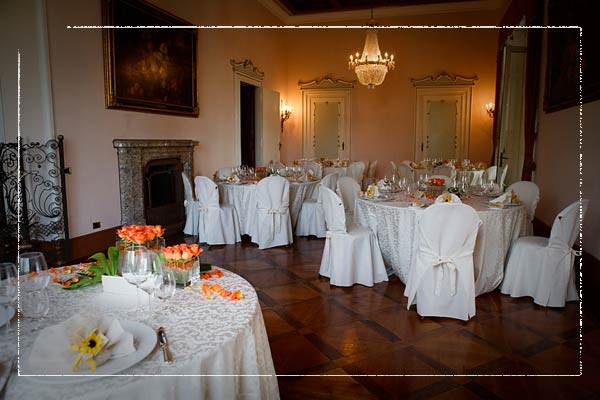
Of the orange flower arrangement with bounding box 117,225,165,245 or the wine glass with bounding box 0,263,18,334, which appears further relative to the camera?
the orange flower arrangement with bounding box 117,225,165,245

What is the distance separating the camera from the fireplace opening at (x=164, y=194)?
6.36 m

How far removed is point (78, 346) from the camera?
1.15 m

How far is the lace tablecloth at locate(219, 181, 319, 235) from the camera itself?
19.5ft

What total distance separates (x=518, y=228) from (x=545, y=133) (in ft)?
8.35

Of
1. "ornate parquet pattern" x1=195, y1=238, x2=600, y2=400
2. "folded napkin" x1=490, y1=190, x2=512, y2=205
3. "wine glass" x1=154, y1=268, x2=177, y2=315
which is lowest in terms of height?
"ornate parquet pattern" x1=195, y1=238, x2=600, y2=400

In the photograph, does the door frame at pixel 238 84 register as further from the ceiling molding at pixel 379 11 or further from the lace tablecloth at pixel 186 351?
the lace tablecloth at pixel 186 351

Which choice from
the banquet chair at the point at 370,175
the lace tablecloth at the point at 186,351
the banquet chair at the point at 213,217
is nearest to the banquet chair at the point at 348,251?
the banquet chair at the point at 213,217

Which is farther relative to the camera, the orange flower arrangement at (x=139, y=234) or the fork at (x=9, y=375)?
the orange flower arrangement at (x=139, y=234)

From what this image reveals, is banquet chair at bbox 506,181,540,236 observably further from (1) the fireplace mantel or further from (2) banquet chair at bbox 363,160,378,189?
(2) banquet chair at bbox 363,160,378,189

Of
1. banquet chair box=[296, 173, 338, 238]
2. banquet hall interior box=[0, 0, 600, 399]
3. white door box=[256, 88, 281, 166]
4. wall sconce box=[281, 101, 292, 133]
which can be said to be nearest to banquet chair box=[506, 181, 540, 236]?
banquet hall interior box=[0, 0, 600, 399]

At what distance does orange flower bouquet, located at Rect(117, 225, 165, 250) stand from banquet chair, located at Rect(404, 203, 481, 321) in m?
2.19

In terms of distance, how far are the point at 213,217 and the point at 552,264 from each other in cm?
401

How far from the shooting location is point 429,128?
10797 mm

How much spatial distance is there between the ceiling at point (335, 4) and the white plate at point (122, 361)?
33.2ft
